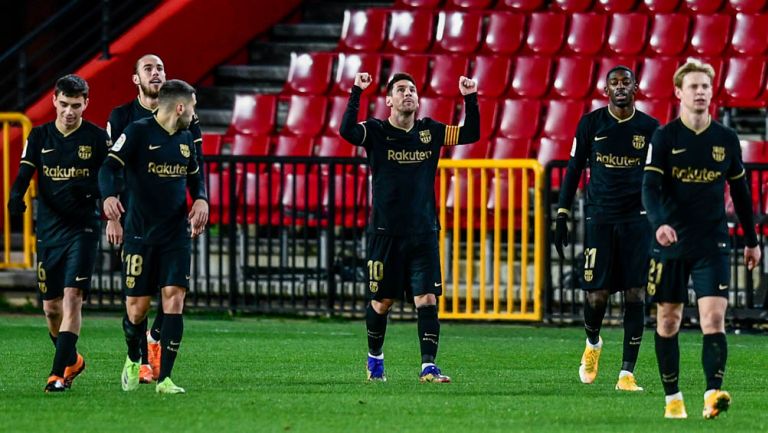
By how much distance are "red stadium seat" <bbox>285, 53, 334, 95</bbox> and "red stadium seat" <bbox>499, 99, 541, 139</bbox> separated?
2.58 metres

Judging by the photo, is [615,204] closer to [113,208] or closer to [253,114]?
[113,208]

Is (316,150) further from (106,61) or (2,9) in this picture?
(2,9)

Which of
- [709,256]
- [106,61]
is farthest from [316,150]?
[709,256]

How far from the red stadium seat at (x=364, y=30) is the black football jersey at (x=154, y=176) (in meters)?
11.0

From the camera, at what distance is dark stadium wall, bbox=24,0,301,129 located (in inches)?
824

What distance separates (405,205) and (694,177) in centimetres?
279

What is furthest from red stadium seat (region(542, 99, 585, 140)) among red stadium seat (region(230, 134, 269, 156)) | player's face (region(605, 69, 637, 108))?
player's face (region(605, 69, 637, 108))

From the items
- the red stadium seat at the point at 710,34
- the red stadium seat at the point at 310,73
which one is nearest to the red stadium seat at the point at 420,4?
the red stadium seat at the point at 310,73

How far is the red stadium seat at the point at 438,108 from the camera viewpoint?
20.1 metres

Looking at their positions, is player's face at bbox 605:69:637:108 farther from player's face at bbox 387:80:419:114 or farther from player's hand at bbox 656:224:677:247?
player's hand at bbox 656:224:677:247

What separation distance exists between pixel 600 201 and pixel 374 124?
63.4 inches

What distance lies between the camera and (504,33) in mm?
20906

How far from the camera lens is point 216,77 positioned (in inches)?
896

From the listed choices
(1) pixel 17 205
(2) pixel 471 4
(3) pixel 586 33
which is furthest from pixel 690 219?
(2) pixel 471 4
